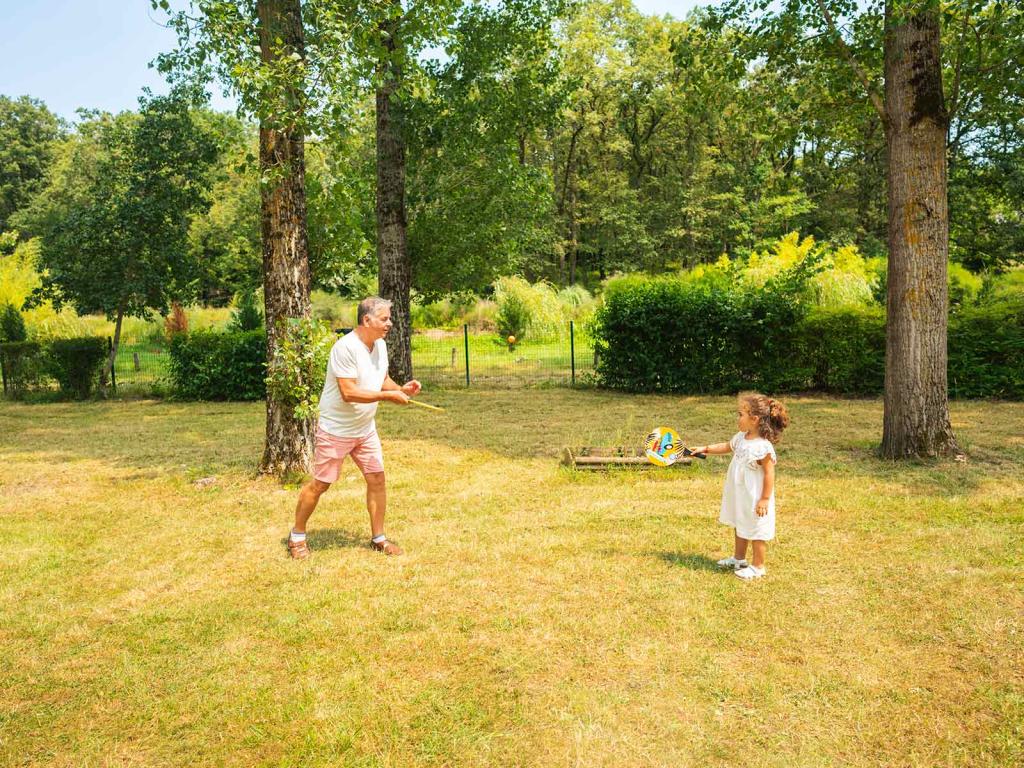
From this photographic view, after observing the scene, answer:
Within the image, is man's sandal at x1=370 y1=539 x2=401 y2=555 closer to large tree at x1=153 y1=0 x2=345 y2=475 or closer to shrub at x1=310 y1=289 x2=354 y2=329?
large tree at x1=153 y1=0 x2=345 y2=475

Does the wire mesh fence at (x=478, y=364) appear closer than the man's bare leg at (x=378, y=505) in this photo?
No

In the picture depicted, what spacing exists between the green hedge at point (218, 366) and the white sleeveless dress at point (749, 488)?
39.4 ft

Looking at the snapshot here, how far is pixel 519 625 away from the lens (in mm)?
4258

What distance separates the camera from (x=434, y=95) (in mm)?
15148

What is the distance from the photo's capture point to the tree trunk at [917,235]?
8.01 metres

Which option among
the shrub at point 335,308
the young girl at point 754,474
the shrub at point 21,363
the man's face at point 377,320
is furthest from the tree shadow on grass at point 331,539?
the shrub at point 335,308

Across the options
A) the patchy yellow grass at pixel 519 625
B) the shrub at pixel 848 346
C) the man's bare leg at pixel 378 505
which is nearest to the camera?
the patchy yellow grass at pixel 519 625

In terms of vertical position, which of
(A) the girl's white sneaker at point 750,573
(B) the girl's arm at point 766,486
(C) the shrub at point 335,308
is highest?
(C) the shrub at point 335,308

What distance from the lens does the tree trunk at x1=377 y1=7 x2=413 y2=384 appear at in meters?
14.9

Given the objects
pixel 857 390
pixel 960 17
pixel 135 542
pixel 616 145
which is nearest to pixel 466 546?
pixel 135 542

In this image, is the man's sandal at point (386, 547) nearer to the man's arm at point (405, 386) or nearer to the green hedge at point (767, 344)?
the man's arm at point (405, 386)

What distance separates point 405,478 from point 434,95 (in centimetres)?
981

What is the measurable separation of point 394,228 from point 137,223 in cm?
514

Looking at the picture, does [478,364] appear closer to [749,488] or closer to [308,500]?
[308,500]
